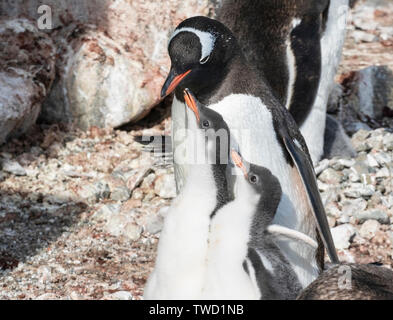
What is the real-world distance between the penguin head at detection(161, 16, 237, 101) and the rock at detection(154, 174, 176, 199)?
3.44 feet

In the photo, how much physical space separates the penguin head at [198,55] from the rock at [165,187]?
1.05m

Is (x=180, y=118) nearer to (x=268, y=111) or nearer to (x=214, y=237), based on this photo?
→ (x=268, y=111)

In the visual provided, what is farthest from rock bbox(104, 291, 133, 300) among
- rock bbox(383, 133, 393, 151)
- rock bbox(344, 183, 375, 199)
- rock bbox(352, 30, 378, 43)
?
rock bbox(352, 30, 378, 43)

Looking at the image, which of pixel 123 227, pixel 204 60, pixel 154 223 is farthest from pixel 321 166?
pixel 204 60

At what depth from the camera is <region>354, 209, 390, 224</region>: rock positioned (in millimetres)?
3480

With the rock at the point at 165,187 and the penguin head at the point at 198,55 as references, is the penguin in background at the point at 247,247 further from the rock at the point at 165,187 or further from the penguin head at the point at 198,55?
the rock at the point at 165,187

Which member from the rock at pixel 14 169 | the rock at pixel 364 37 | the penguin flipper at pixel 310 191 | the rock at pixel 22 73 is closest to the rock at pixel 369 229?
the penguin flipper at pixel 310 191

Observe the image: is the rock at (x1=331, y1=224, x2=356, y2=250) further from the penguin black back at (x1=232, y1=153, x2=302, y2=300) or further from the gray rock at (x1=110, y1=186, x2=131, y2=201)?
the penguin black back at (x1=232, y1=153, x2=302, y2=300)

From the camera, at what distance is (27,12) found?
4.21m

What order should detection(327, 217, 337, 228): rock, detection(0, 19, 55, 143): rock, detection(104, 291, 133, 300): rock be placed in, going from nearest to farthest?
detection(104, 291, 133, 300): rock → detection(327, 217, 337, 228): rock → detection(0, 19, 55, 143): rock

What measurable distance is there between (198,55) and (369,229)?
1.31 m

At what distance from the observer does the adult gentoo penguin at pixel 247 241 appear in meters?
2.11

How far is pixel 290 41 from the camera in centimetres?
375

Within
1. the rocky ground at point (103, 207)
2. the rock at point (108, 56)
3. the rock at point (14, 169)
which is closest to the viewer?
the rocky ground at point (103, 207)
